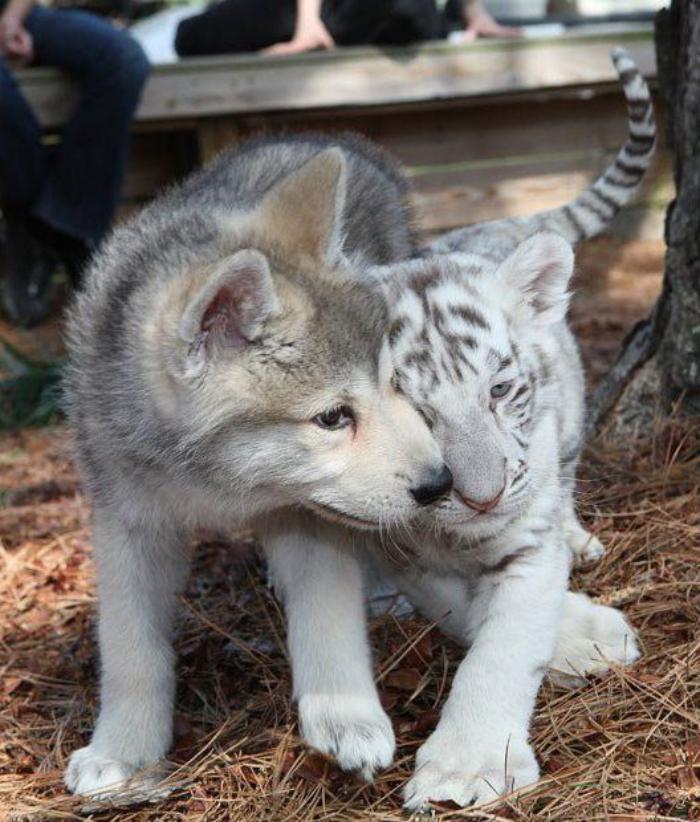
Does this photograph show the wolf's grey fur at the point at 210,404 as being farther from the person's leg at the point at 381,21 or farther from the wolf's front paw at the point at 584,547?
the person's leg at the point at 381,21

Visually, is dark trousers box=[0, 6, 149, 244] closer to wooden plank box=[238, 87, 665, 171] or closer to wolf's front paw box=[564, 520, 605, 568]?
wooden plank box=[238, 87, 665, 171]

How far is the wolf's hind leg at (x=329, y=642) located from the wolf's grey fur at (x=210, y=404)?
0.14 meters

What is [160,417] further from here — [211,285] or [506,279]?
[506,279]

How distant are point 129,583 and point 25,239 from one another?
4358 mm

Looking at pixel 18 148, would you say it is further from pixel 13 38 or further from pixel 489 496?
pixel 489 496

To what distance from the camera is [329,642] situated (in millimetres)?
2926

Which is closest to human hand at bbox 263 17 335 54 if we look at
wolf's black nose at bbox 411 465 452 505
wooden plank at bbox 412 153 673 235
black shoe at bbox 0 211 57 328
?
wooden plank at bbox 412 153 673 235

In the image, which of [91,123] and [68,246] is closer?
[91,123]

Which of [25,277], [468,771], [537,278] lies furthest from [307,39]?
[468,771]

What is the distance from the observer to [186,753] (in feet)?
9.66

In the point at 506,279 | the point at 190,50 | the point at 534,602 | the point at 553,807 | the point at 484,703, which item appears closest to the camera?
the point at 553,807

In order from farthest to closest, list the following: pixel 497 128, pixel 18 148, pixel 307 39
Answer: pixel 497 128, pixel 307 39, pixel 18 148

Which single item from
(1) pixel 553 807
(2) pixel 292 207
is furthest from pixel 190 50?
(1) pixel 553 807

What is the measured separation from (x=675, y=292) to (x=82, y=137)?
3.89m
